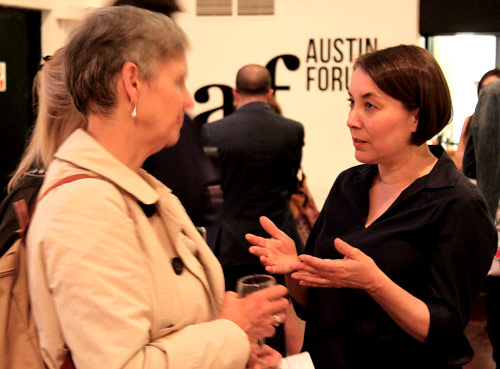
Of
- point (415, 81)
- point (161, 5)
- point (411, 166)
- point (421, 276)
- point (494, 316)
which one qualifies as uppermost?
point (161, 5)

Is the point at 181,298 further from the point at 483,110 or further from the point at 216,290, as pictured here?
the point at 483,110

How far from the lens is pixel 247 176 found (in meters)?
4.17

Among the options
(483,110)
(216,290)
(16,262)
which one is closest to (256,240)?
(216,290)

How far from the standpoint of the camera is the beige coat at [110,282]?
1196 millimetres

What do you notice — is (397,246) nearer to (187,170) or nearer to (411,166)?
(411,166)

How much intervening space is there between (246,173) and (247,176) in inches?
0.8

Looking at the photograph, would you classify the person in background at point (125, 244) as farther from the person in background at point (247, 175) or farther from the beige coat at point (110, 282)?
the person in background at point (247, 175)

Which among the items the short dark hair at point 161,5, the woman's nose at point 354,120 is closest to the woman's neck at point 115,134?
the woman's nose at point 354,120

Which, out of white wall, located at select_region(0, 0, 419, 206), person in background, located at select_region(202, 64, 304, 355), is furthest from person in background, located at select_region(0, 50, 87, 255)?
white wall, located at select_region(0, 0, 419, 206)

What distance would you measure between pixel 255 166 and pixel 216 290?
2652mm

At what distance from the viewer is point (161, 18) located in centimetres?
142

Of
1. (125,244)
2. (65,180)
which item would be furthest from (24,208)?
(125,244)

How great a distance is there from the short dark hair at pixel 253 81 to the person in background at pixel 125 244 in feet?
9.36

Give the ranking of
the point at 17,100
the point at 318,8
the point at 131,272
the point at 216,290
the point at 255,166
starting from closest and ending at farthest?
the point at 131,272 < the point at 216,290 < the point at 255,166 < the point at 17,100 < the point at 318,8
